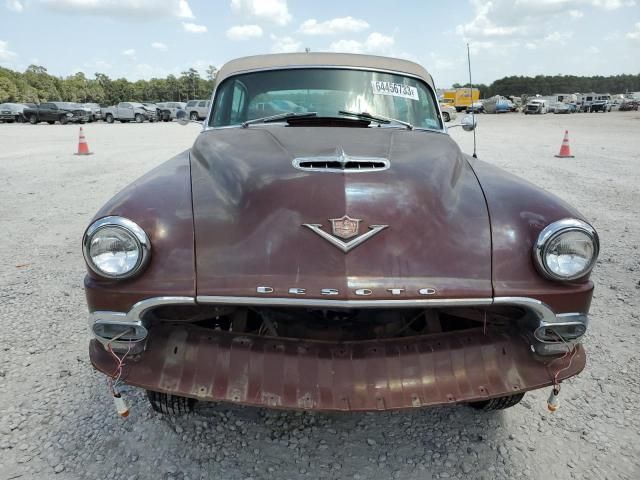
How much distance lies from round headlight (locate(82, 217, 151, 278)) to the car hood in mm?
236

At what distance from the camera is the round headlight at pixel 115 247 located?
2.01 metres

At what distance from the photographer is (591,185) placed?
29.3 ft

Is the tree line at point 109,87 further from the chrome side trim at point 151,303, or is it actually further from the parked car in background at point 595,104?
the chrome side trim at point 151,303

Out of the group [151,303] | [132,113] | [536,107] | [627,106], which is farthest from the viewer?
[627,106]

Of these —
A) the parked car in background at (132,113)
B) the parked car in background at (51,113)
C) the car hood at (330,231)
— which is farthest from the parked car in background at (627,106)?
the car hood at (330,231)

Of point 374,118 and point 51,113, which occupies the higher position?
point 51,113

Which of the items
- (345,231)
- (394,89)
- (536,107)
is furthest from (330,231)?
(536,107)

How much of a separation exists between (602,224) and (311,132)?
492 centimetres

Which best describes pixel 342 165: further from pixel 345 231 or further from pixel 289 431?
pixel 289 431

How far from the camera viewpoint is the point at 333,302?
73.8 inches

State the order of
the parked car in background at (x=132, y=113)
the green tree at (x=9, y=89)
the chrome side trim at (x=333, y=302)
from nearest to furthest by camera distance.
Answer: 1. the chrome side trim at (x=333, y=302)
2. the parked car in background at (x=132, y=113)
3. the green tree at (x=9, y=89)

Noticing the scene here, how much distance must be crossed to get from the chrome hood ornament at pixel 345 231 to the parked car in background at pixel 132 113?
3865cm

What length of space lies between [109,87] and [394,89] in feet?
292

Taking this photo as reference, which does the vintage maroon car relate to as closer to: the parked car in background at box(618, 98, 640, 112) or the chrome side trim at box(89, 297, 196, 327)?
the chrome side trim at box(89, 297, 196, 327)
